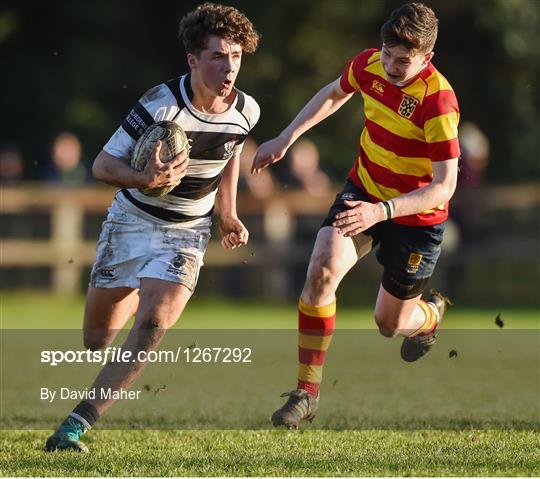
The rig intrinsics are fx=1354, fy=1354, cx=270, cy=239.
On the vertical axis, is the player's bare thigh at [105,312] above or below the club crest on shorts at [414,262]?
below

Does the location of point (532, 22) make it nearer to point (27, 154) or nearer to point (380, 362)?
point (27, 154)

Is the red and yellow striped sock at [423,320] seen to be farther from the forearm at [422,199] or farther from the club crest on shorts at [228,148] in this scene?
the club crest on shorts at [228,148]

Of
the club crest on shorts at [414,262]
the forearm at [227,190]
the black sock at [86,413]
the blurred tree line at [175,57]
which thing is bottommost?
the blurred tree line at [175,57]

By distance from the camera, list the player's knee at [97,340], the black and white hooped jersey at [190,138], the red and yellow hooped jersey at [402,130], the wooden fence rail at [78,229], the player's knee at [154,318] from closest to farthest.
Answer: the player's knee at [154,318] < the black and white hooped jersey at [190,138] < the red and yellow hooped jersey at [402,130] < the player's knee at [97,340] < the wooden fence rail at [78,229]

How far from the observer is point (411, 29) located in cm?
689

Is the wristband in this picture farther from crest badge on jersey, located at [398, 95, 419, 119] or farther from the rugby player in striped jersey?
the rugby player in striped jersey

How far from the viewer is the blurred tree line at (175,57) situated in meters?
21.1

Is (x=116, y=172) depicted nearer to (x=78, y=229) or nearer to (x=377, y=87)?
(x=377, y=87)

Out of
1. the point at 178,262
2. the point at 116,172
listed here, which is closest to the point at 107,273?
the point at 178,262

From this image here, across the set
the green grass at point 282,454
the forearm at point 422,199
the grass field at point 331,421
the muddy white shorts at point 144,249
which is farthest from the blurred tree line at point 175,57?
the green grass at point 282,454

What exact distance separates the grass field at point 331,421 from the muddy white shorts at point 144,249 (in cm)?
85

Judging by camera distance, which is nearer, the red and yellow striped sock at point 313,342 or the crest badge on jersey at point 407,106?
the crest badge on jersey at point 407,106

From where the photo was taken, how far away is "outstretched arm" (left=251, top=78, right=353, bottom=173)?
7.50 m

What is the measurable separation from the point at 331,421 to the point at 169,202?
1.61 metres
